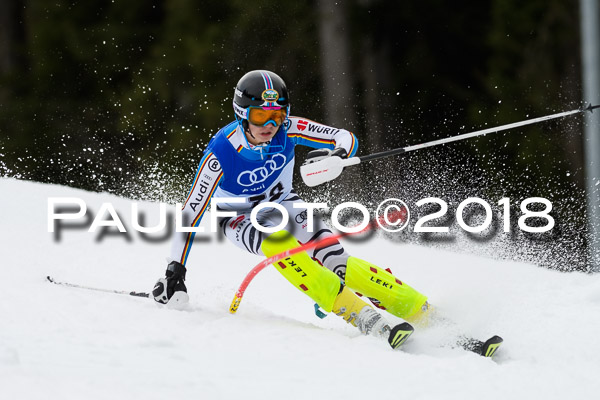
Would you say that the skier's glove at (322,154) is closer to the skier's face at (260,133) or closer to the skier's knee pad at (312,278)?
the skier's face at (260,133)

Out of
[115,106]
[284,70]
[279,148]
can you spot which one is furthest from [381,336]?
[115,106]

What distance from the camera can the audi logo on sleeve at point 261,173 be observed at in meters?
4.41

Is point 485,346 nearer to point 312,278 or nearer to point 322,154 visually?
point 312,278

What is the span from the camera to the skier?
4.09 meters

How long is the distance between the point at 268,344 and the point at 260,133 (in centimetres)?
121

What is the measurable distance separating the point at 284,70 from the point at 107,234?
7.93m

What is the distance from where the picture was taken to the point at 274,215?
15.0 ft

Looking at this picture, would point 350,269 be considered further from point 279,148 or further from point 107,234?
point 107,234

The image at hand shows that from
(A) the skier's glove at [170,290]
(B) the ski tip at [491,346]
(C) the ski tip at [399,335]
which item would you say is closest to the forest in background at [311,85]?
(A) the skier's glove at [170,290]

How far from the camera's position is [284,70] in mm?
13852

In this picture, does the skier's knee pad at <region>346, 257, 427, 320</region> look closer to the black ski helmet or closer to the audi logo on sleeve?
the audi logo on sleeve

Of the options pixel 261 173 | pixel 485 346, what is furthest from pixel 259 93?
pixel 485 346

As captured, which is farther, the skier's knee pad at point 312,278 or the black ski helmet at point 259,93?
the black ski helmet at point 259,93

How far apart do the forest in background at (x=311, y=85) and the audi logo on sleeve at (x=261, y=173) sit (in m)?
4.94
